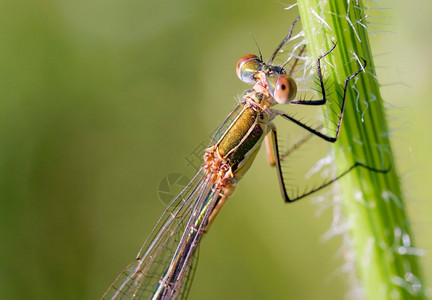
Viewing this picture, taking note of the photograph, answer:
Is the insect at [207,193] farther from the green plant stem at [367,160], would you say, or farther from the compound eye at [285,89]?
the green plant stem at [367,160]

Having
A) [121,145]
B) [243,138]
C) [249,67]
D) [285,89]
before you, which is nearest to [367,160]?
[285,89]

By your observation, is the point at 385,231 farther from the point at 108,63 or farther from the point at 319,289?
the point at 108,63

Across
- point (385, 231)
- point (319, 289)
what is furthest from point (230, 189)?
point (319, 289)

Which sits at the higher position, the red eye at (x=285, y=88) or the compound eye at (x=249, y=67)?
the compound eye at (x=249, y=67)

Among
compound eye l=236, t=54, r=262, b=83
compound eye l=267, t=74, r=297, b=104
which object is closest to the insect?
compound eye l=236, t=54, r=262, b=83

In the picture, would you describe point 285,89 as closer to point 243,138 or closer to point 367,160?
point 243,138

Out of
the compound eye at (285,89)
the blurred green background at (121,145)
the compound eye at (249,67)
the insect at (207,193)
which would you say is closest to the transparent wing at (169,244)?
the insect at (207,193)
